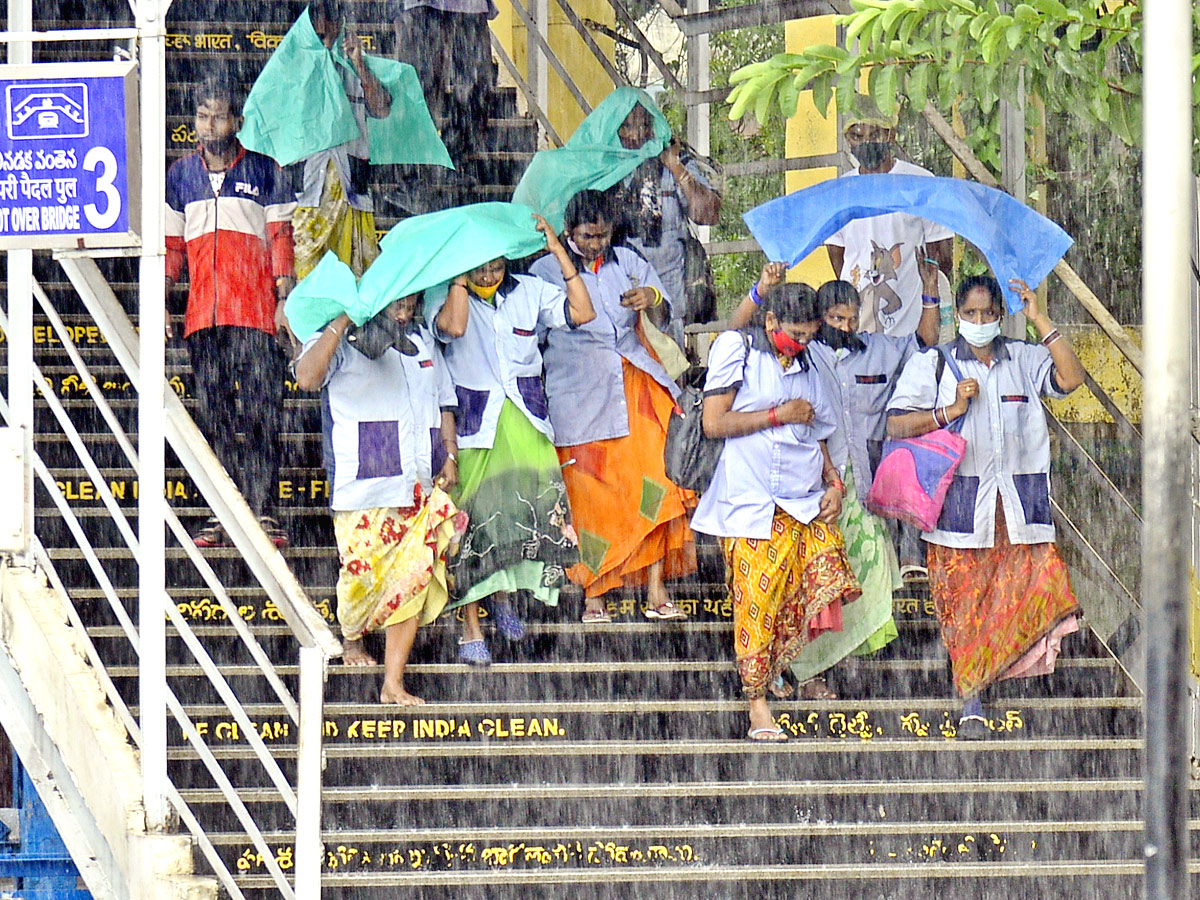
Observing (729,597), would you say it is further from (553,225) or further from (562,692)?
(553,225)

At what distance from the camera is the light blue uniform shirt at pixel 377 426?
24.0 feet

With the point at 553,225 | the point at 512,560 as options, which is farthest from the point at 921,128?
the point at 512,560

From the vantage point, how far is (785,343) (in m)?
7.58

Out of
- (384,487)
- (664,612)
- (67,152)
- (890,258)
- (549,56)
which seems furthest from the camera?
(549,56)

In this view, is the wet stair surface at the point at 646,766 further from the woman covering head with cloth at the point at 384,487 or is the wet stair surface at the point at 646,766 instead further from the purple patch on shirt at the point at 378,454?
the purple patch on shirt at the point at 378,454

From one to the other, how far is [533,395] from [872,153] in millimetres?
1819

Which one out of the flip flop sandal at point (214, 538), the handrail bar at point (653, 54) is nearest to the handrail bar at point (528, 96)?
the handrail bar at point (653, 54)

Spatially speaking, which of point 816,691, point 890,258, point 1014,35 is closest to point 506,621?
point 816,691

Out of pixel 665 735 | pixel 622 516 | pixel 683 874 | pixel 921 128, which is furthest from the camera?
pixel 921 128

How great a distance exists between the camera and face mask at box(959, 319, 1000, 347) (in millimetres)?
7680

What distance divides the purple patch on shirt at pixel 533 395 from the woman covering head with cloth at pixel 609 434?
28 cm

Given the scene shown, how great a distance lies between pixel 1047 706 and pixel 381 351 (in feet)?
9.36

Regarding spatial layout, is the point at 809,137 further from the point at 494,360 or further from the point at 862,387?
the point at 494,360

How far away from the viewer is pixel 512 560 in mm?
7543
